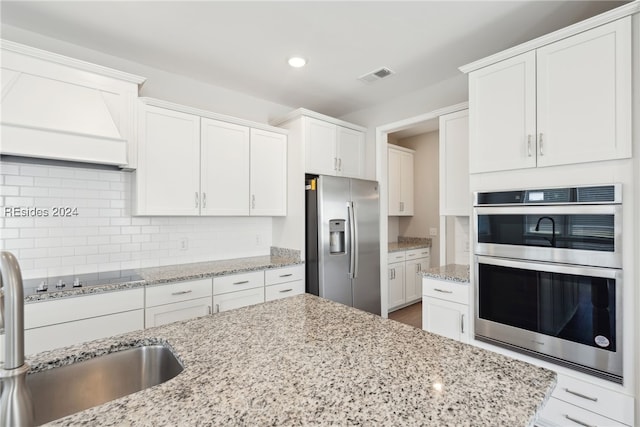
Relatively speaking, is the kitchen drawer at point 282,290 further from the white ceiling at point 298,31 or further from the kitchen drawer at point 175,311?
the white ceiling at point 298,31

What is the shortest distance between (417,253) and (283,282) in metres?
2.45

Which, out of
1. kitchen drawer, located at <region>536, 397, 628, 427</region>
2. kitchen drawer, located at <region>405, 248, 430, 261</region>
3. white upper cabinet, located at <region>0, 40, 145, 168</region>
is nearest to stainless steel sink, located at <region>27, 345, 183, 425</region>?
white upper cabinet, located at <region>0, 40, 145, 168</region>

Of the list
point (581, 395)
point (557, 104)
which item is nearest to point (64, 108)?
point (557, 104)

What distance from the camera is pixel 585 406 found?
68.6 inches

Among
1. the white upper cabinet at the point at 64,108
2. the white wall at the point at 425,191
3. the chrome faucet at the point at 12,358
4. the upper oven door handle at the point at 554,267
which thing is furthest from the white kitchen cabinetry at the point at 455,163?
the chrome faucet at the point at 12,358

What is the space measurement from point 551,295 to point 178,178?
2926 mm

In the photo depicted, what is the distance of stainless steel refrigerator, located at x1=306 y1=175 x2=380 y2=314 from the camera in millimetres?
3176

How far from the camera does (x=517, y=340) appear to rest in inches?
79.0

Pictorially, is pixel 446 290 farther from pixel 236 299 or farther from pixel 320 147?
pixel 320 147

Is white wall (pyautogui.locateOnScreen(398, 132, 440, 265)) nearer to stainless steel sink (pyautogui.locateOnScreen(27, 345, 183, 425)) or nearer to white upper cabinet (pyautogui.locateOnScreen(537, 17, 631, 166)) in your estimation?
white upper cabinet (pyautogui.locateOnScreen(537, 17, 631, 166))

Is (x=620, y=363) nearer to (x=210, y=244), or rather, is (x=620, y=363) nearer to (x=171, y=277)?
(x=171, y=277)

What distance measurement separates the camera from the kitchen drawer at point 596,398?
1.62 meters

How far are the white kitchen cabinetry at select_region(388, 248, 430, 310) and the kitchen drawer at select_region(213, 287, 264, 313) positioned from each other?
198cm

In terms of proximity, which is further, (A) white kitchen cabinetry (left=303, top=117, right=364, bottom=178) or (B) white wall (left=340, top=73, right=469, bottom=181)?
(A) white kitchen cabinetry (left=303, top=117, right=364, bottom=178)
